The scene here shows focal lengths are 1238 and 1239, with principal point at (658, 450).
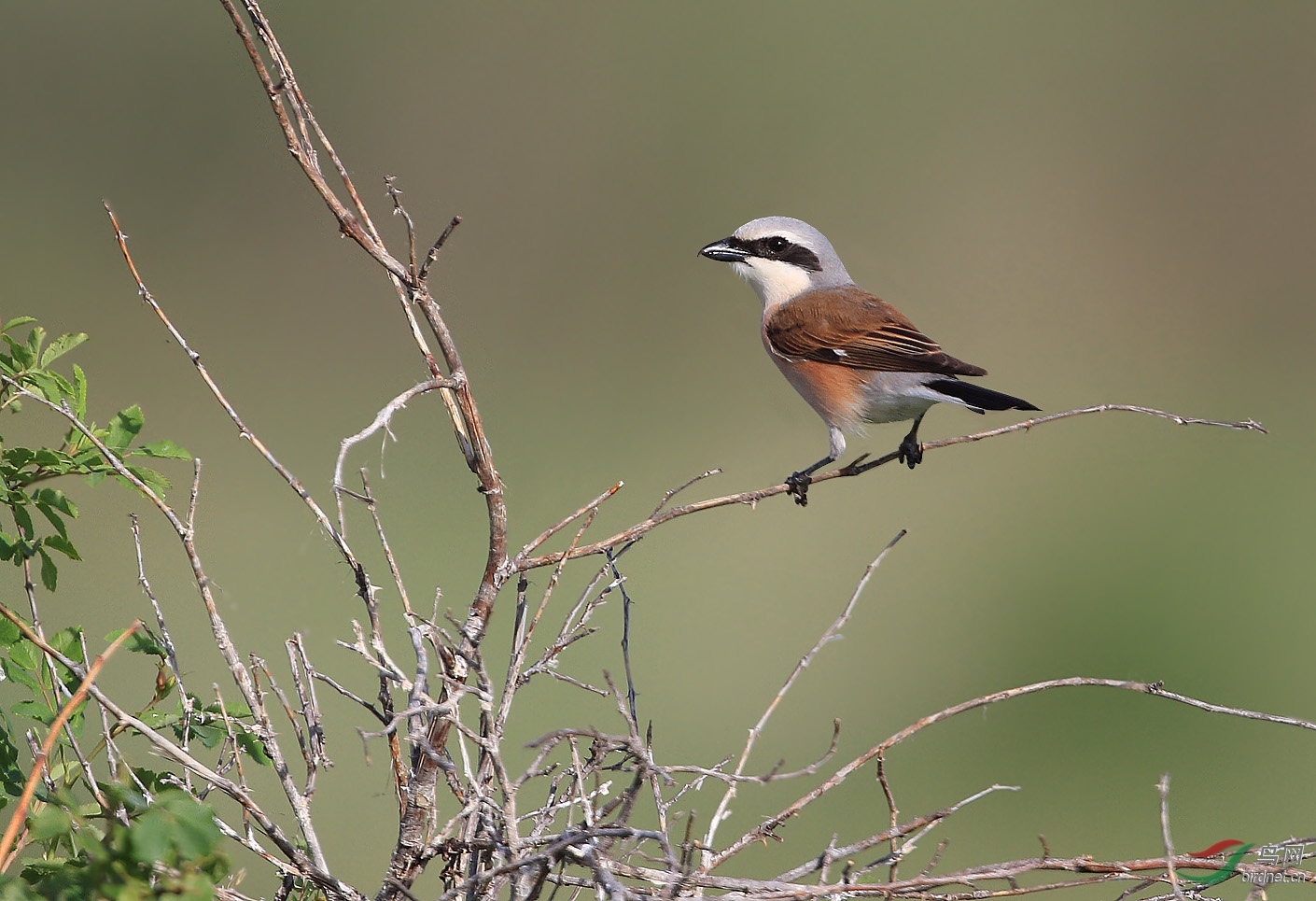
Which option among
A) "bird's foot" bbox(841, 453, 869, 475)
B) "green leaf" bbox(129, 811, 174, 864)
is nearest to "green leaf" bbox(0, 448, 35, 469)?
"green leaf" bbox(129, 811, 174, 864)

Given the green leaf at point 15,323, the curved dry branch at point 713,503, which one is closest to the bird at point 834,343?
the curved dry branch at point 713,503

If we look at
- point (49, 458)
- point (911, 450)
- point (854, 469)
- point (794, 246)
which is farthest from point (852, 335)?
point (49, 458)

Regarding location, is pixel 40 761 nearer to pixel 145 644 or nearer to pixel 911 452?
pixel 145 644

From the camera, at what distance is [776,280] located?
3260 mm

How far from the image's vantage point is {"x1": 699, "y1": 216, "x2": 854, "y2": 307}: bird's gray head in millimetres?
3115

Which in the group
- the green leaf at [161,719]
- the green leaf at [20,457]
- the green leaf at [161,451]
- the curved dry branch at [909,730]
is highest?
the green leaf at [20,457]

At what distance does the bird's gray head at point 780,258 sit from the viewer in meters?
3.12

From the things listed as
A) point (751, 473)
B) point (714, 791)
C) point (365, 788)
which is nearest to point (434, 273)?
point (751, 473)

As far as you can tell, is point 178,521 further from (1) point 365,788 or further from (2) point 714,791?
(1) point 365,788

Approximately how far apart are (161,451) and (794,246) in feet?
7.21

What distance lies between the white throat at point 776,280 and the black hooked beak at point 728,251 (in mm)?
97

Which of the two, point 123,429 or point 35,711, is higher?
point 123,429

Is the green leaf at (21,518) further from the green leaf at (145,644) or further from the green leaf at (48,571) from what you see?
the green leaf at (145,644)

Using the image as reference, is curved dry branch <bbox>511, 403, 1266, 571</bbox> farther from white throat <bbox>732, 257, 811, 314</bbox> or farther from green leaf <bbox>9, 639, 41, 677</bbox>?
white throat <bbox>732, 257, 811, 314</bbox>
